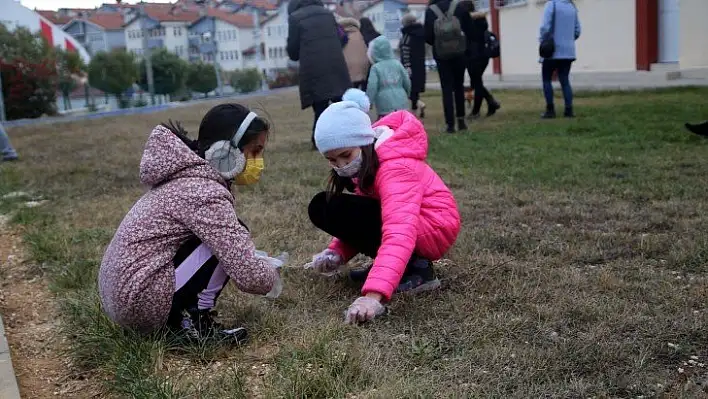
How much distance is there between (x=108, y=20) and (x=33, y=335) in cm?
5372

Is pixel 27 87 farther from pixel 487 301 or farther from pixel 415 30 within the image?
pixel 487 301

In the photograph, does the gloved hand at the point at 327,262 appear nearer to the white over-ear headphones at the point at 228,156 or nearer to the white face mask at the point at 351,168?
the white face mask at the point at 351,168

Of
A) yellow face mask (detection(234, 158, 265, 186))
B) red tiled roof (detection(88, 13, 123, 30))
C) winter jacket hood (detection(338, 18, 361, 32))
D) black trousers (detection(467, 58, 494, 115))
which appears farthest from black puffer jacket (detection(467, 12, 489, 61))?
A: red tiled roof (detection(88, 13, 123, 30))

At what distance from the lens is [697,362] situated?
2303 mm

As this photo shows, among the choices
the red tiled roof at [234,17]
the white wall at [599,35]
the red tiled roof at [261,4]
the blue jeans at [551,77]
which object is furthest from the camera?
the red tiled roof at [234,17]

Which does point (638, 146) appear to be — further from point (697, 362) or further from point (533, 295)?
point (697, 362)

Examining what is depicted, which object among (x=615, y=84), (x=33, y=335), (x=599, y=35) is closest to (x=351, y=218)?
(x=33, y=335)

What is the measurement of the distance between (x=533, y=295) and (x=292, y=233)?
5.64ft

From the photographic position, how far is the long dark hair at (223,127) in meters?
2.65

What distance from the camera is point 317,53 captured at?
7.76 metres

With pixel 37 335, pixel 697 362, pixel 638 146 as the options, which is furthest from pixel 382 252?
pixel 638 146

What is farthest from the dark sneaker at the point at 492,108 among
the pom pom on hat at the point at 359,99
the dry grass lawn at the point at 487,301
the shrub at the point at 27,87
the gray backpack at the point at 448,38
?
the shrub at the point at 27,87

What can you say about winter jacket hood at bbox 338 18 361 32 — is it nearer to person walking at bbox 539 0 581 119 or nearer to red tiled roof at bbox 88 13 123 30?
person walking at bbox 539 0 581 119

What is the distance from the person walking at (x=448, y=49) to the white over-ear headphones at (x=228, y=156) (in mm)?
6090
